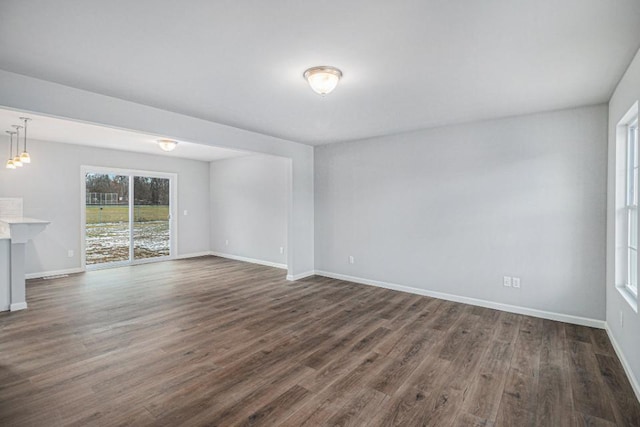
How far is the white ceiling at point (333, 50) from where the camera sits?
1.86 m

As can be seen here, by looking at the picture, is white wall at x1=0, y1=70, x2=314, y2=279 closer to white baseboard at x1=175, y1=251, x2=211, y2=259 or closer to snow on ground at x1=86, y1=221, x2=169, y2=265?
white baseboard at x1=175, y1=251, x2=211, y2=259

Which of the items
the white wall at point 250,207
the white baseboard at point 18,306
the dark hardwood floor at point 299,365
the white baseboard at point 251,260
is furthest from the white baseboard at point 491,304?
the white baseboard at point 18,306

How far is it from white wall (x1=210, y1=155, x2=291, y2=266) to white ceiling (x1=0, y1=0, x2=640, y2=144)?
3401mm

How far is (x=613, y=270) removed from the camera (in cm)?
311

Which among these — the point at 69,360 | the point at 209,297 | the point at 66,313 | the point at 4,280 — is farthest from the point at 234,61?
the point at 4,280

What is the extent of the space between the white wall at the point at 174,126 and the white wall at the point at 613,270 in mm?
4254

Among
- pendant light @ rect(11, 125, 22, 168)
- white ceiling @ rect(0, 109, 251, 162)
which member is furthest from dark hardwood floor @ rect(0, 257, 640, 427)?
white ceiling @ rect(0, 109, 251, 162)

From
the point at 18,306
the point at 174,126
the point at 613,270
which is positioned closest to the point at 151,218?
the point at 18,306

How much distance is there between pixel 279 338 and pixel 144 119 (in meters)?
2.88

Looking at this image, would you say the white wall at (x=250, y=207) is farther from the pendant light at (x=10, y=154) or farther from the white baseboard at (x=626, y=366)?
the white baseboard at (x=626, y=366)

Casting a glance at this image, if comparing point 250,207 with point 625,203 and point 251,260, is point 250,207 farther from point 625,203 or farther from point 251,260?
point 625,203

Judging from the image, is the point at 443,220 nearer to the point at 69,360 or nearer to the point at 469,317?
the point at 469,317

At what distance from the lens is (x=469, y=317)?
3879mm

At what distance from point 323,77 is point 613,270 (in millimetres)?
3369
